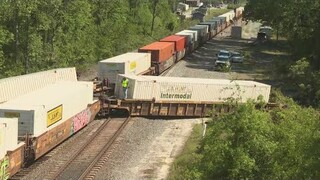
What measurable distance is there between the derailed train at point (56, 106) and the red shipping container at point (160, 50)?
1229 millimetres

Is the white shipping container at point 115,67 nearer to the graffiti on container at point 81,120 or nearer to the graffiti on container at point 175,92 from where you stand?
the graffiti on container at point 175,92

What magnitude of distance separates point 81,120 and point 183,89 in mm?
8742

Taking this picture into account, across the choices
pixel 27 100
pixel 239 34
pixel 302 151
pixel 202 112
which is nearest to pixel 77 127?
pixel 27 100

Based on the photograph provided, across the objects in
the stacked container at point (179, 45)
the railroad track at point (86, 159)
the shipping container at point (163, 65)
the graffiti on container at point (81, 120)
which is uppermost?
the stacked container at point (179, 45)

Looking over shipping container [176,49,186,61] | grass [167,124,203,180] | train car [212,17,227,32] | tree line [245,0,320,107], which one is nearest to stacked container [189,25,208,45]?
shipping container [176,49,186,61]

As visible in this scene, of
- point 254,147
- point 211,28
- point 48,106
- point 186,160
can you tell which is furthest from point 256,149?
point 211,28

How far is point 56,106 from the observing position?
26.8 metres

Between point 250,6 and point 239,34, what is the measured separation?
16.5 meters

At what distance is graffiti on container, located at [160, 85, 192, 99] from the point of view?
36281 millimetres

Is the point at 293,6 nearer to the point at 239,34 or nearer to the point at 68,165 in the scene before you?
the point at 68,165

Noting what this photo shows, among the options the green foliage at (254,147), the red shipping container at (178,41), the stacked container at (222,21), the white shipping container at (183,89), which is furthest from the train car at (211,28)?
the green foliage at (254,147)

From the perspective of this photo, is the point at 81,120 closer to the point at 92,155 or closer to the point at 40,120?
the point at 92,155

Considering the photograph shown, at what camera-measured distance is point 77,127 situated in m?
30.5

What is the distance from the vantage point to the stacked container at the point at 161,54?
51125 mm
